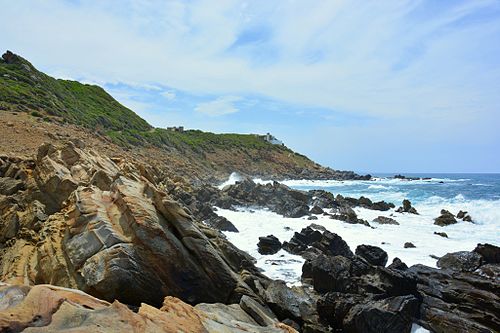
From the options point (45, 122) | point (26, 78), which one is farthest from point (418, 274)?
point (26, 78)

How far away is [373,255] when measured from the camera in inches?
708

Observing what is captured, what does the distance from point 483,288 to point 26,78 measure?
65.5 meters

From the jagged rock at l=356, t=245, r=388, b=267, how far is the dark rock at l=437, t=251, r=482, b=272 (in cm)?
276

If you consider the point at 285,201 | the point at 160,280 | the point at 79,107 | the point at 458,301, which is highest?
the point at 79,107

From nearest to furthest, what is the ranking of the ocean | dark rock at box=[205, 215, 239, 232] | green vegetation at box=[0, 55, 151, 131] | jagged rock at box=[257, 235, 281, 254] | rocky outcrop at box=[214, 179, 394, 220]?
1. the ocean
2. jagged rock at box=[257, 235, 281, 254]
3. dark rock at box=[205, 215, 239, 232]
4. rocky outcrop at box=[214, 179, 394, 220]
5. green vegetation at box=[0, 55, 151, 131]

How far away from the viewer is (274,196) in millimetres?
40875

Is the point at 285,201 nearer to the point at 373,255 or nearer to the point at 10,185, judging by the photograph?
the point at 373,255

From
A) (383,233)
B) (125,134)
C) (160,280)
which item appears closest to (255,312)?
(160,280)

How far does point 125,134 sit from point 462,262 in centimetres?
5812

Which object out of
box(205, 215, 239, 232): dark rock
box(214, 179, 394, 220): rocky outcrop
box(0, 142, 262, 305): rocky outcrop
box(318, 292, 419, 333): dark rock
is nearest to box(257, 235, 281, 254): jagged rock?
box(205, 215, 239, 232): dark rock

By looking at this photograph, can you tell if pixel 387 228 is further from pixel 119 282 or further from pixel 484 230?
pixel 119 282

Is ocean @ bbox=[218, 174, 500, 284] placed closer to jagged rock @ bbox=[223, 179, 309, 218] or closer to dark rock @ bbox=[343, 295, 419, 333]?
jagged rock @ bbox=[223, 179, 309, 218]

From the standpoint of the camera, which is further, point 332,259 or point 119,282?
point 332,259

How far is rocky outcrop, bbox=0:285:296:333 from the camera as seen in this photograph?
5.53 meters
